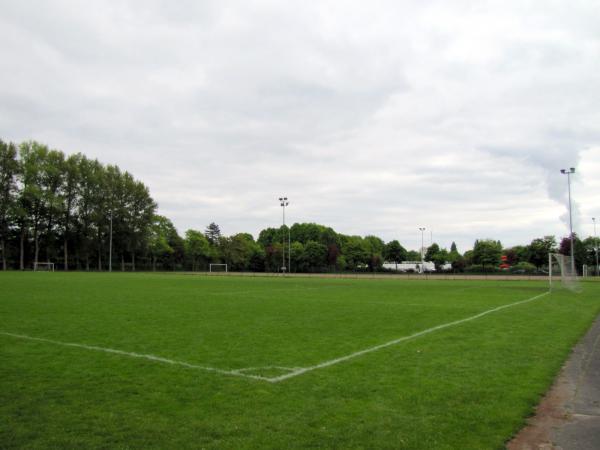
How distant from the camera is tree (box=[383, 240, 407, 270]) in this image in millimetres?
150000

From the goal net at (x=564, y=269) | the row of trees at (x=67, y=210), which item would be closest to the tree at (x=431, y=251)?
the row of trees at (x=67, y=210)

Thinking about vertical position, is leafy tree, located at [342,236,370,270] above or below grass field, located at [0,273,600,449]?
above

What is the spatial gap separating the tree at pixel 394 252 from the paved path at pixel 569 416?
143456mm

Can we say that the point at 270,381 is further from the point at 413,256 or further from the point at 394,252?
the point at 413,256

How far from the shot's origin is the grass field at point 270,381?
505cm

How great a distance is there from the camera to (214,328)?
13.0 m

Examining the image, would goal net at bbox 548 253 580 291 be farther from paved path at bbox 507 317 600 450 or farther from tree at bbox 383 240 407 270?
tree at bbox 383 240 407 270

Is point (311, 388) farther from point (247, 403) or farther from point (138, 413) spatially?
point (138, 413)

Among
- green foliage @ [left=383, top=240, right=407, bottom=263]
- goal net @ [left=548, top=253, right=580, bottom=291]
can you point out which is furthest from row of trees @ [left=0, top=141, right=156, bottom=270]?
green foliage @ [left=383, top=240, right=407, bottom=263]

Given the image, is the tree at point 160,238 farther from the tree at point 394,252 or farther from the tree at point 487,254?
the tree at point 487,254

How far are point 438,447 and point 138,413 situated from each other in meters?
3.48

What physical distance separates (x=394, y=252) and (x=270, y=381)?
14672 centimetres

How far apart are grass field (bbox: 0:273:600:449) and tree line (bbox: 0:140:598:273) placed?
69821 millimetres

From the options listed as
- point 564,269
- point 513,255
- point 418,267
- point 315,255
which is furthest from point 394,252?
point 564,269
